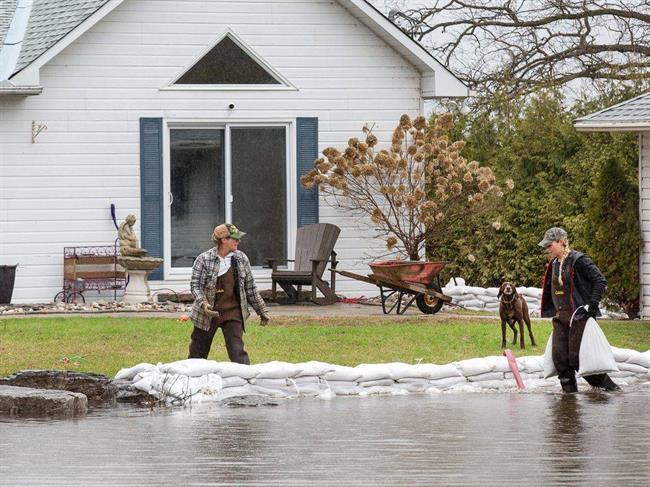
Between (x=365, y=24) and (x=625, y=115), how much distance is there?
437 cm

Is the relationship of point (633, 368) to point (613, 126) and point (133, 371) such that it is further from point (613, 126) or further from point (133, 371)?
point (613, 126)

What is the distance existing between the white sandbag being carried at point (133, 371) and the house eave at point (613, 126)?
8.50 meters

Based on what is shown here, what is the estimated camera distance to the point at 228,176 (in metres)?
23.0

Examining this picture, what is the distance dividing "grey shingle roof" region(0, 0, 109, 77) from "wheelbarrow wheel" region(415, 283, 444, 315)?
239 inches

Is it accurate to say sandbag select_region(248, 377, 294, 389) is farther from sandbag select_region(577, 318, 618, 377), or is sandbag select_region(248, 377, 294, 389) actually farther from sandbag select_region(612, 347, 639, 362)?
sandbag select_region(612, 347, 639, 362)

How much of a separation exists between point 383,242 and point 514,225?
2375 millimetres

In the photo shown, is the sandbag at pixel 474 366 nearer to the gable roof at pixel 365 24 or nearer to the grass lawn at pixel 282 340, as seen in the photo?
the grass lawn at pixel 282 340

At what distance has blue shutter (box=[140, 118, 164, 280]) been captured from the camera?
22.5 m

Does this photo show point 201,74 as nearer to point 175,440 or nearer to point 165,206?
point 165,206

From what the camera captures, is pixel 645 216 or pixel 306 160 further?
pixel 306 160

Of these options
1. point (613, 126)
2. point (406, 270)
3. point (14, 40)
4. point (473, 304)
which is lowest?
point (473, 304)

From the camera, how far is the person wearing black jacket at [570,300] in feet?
48.0

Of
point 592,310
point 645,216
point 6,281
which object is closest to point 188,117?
point 6,281

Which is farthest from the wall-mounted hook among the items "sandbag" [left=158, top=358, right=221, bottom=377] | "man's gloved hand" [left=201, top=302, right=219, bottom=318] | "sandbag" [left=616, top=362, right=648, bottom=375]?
"sandbag" [left=616, top=362, right=648, bottom=375]
